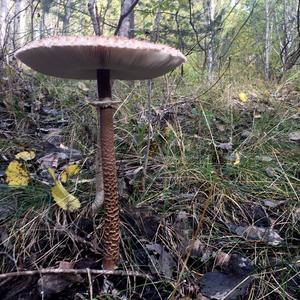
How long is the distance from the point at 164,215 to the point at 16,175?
0.90 m

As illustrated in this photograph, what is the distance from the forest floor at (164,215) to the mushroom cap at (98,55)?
0.62 meters

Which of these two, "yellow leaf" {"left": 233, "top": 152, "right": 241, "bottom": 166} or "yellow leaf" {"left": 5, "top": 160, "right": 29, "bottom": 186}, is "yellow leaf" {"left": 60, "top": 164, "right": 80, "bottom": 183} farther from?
"yellow leaf" {"left": 233, "top": 152, "right": 241, "bottom": 166}

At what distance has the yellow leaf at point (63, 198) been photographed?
1793 millimetres

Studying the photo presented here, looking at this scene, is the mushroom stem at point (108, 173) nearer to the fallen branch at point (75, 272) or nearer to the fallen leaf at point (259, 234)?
the fallen branch at point (75, 272)

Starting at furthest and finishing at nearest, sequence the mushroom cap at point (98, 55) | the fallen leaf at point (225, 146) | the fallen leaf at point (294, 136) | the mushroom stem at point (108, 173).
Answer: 1. the fallen leaf at point (294, 136)
2. the fallen leaf at point (225, 146)
3. the mushroom stem at point (108, 173)
4. the mushroom cap at point (98, 55)

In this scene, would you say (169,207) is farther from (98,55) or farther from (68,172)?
(98,55)

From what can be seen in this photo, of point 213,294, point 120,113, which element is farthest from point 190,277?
point 120,113

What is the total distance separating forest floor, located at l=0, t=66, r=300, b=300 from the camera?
156cm

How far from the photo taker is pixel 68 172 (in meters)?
2.14

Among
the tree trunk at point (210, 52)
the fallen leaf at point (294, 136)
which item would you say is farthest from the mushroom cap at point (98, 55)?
the tree trunk at point (210, 52)

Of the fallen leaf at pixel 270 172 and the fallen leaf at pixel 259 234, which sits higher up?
the fallen leaf at pixel 270 172

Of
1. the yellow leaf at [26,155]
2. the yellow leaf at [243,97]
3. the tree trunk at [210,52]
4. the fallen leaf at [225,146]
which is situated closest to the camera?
the yellow leaf at [26,155]

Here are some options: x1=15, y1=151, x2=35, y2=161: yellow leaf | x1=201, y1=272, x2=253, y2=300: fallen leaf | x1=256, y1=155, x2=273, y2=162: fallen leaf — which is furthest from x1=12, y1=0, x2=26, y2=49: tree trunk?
x1=201, y1=272, x2=253, y2=300: fallen leaf

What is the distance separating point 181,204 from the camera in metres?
2.00
